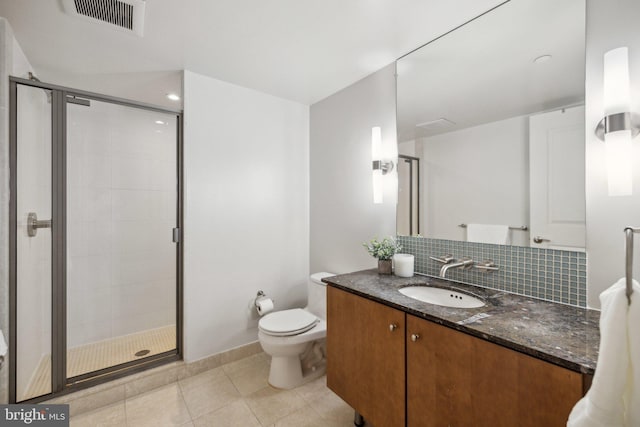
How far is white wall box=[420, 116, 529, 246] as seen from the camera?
1.40 metres

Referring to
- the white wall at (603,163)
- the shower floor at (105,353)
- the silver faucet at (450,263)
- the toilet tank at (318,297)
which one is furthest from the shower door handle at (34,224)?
the white wall at (603,163)

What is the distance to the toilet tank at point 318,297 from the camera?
224cm

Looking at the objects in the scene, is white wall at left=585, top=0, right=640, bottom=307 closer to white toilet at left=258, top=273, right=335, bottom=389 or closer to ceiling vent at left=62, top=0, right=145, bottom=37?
white toilet at left=258, top=273, right=335, bottom=389

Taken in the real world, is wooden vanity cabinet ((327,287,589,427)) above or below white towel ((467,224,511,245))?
below

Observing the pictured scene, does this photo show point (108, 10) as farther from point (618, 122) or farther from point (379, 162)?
point (618, 122)

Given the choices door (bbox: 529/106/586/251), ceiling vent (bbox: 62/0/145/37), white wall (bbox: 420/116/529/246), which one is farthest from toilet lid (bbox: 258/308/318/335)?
ceiling vent (bbox: 62/0/145/37)

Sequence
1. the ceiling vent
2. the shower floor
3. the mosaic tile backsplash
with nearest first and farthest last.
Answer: the mosaic tile backsplash < the ceiling vent < the shower floor

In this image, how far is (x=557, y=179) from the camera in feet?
4.19

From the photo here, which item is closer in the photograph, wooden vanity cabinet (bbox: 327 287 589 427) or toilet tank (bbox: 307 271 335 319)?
wooden vanity cabinet (bbox: 327 287 589 427)

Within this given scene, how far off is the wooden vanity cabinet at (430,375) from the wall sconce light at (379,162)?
791 mm

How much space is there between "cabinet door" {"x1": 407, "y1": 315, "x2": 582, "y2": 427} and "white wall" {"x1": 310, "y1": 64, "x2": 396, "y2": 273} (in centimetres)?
99

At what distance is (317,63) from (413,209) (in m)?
1.22

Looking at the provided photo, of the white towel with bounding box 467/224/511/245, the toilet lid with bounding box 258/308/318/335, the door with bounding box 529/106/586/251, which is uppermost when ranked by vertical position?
the door with bounding box 529/106/586/251

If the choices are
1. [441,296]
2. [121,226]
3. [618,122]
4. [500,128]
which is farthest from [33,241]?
[618,122]
